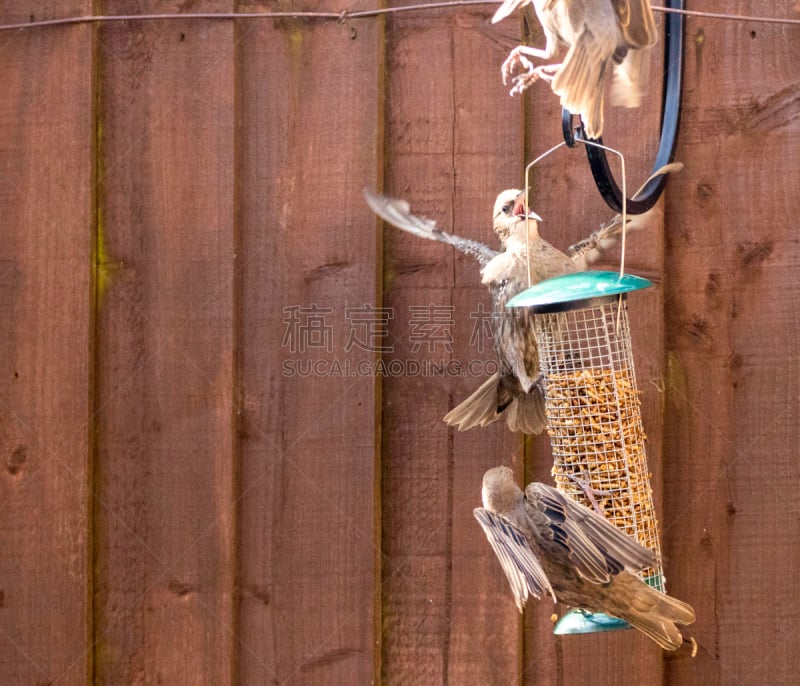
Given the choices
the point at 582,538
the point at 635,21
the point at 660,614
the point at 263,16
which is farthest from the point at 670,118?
the point at 263,16

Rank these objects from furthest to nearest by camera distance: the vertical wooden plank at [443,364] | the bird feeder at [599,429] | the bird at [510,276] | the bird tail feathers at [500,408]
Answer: the vertical wooden plank at [443,364], the bird tail feathers at [500,408], the bird at [510,276], the bird feeder at [599,429]

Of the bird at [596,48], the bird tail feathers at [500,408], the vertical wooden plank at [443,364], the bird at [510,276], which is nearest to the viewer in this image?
the bird at [596,48]

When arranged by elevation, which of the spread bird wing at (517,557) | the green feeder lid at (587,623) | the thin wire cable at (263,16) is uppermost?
the thin wire cable at (263,16)

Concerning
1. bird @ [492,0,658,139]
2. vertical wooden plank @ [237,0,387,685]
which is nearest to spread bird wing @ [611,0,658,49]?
bird @ [492,0,658,139]

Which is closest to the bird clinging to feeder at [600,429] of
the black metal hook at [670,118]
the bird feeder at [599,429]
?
the bird feeder at [599,429]

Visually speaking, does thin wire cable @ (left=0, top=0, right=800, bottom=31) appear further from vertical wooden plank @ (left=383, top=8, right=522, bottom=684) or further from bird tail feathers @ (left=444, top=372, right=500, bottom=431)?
bird tail feathers @ (left=444, top=372, right=500, bottom=431)

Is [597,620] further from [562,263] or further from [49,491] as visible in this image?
[49,491]

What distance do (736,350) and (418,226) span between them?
86 centimetres

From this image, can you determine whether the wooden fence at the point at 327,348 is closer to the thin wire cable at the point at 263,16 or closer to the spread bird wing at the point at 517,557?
the thin wire cable at the point at 263,16

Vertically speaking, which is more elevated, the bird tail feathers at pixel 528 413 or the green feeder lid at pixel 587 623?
the bird tail feathers at pixel 528 413

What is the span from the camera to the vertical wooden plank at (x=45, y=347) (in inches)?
91.7

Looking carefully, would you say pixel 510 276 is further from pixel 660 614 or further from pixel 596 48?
pixel 660 614

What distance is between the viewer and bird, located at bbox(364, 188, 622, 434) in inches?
83.0

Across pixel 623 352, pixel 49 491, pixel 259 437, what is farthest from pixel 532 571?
pixel 49 491
